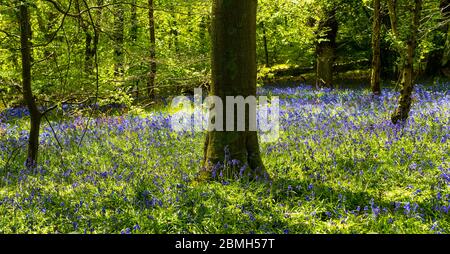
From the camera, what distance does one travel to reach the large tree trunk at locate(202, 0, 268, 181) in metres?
5.72

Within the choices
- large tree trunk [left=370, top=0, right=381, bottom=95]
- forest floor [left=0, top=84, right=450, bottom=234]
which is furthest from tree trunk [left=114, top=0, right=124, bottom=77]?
large tree trunk [left=370, top=0, right=381, bottom=95]

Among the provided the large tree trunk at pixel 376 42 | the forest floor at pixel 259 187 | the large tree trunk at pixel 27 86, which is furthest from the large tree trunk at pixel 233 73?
the large tree trunk at pixel 376 42

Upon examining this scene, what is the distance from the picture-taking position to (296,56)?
3055 centimetres

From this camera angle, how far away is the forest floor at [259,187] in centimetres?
487

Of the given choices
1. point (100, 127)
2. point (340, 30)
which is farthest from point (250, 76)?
point (340, 30)

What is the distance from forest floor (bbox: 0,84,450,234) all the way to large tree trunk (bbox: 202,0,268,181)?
42 cm

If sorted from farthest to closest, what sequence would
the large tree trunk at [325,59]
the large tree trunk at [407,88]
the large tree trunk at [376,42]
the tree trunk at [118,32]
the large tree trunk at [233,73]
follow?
the large tree trunk at [325,59] → the large tree trunk at [376,42] → the large tree trunk at [407,88] → the tree trunk at [118,32] → the large tree trunk at [233,73]

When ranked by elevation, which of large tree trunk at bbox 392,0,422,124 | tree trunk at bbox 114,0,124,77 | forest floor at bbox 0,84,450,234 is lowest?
forest floor at bbox 0,84,450,234

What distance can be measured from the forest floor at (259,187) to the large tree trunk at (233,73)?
1.37 ft

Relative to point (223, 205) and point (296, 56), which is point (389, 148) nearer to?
point (223, 205)

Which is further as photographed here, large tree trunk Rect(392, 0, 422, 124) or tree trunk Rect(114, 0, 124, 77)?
large tree trunk Rect(392, 0, 422, 124)

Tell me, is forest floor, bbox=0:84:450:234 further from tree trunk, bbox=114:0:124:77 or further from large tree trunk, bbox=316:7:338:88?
large tree trunk, bbox=316:7:338:88

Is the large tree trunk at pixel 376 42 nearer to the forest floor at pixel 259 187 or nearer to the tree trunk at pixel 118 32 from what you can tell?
the forest floor at pixel 259 187
